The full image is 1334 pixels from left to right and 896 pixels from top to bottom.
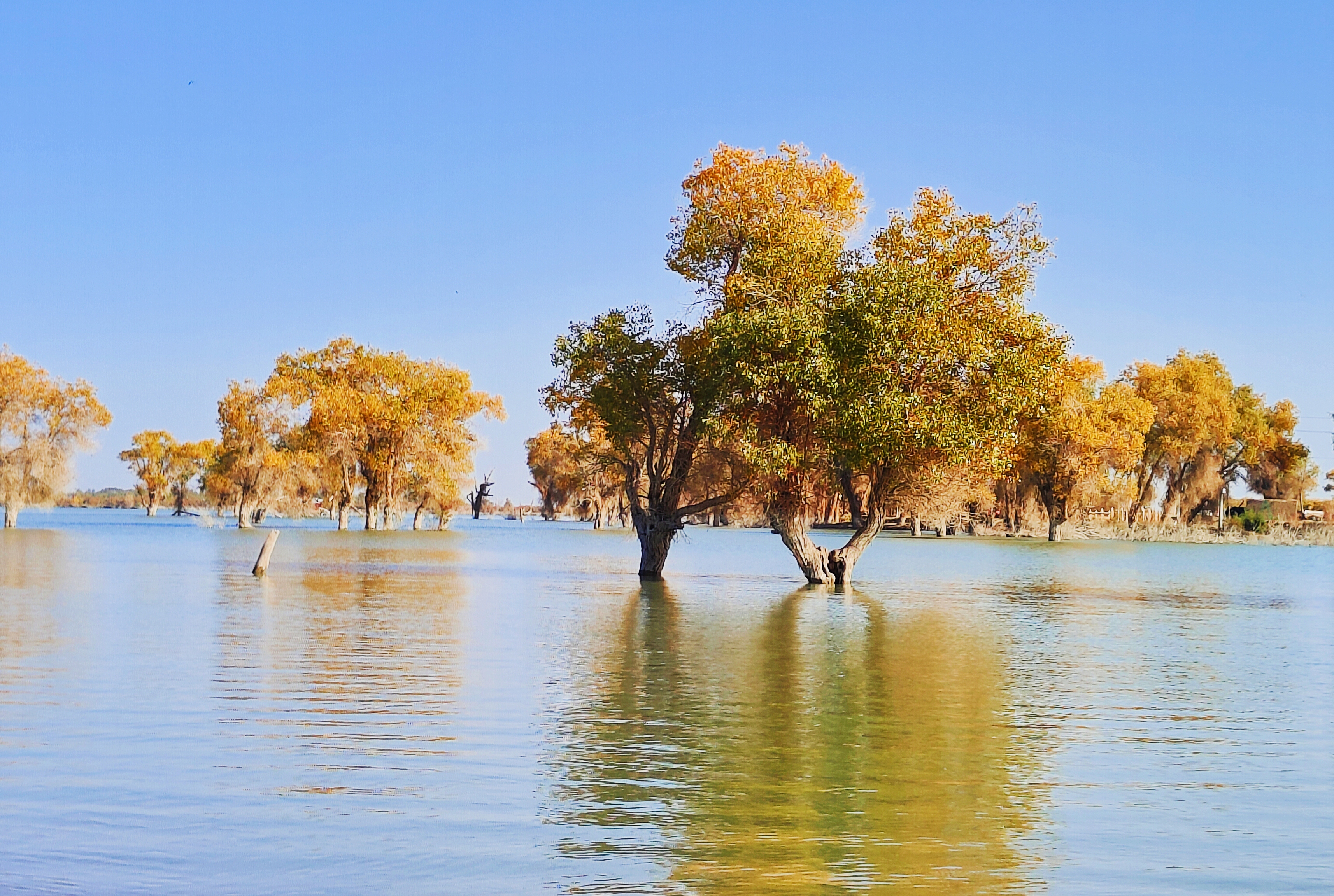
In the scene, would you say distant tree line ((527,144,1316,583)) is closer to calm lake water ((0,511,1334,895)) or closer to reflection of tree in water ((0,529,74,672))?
calm lake water ((0,511,1334,895))

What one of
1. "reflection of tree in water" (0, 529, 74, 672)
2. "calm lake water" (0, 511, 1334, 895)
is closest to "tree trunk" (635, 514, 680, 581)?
"calm lake water" (0, 511, 1334, 895)

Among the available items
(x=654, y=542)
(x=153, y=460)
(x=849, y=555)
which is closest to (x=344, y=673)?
(x=849, y=555)

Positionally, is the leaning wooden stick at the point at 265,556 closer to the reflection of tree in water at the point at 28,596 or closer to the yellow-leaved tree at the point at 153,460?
the reflection of tree in water at the point at 28,596

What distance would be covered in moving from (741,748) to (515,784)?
8.73 ft

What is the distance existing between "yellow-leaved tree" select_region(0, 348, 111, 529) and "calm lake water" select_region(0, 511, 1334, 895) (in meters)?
53.8

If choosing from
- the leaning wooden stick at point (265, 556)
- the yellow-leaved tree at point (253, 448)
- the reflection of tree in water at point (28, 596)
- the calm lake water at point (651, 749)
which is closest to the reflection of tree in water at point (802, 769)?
the calm lake water at point (651, 749)

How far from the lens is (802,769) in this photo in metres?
11.5

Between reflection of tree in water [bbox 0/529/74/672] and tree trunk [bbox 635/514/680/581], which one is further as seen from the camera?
tree trunk [bbox 635/514/680/581]

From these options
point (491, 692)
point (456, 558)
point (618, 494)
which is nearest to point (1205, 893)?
point (491, 692)

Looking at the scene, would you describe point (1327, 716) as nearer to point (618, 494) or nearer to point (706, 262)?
point (706, 262)

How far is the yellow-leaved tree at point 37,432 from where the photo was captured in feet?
254

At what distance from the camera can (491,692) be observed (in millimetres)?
15820

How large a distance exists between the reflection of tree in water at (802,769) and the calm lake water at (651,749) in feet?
0.16

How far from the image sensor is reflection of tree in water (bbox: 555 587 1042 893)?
27.9 feet
